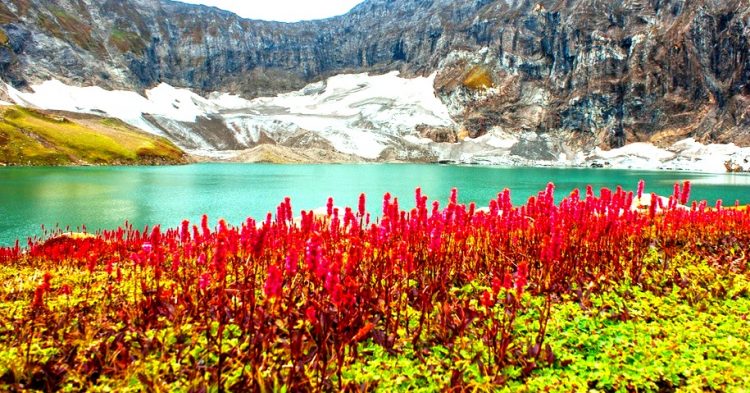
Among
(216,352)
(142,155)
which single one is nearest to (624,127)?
(142,155)

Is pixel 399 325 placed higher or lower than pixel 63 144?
lower

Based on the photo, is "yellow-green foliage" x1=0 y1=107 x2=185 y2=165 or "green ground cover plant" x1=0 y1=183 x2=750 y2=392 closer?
"green ground cover plant" x1=0 y1=183 x2=750 y2=392

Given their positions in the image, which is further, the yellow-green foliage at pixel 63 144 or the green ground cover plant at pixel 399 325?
the yellow-green foliage at pixel 63 144

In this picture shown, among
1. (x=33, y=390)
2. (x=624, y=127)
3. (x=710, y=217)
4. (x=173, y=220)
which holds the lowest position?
(x=173, y=220)

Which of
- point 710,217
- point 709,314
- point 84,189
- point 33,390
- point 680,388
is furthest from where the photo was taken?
point 84,189

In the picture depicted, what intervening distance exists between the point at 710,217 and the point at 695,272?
6064 millimetres

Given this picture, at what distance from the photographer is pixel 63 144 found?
385ft

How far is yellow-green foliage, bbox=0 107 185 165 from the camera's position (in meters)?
105

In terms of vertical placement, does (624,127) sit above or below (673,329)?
above

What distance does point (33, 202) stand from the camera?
Answer: 41.0 meters

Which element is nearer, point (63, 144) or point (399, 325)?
point (399, 325)

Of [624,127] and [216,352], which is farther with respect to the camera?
[624,127]

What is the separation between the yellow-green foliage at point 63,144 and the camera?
105125 millimetres

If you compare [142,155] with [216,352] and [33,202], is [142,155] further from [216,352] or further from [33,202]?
[216,352]
